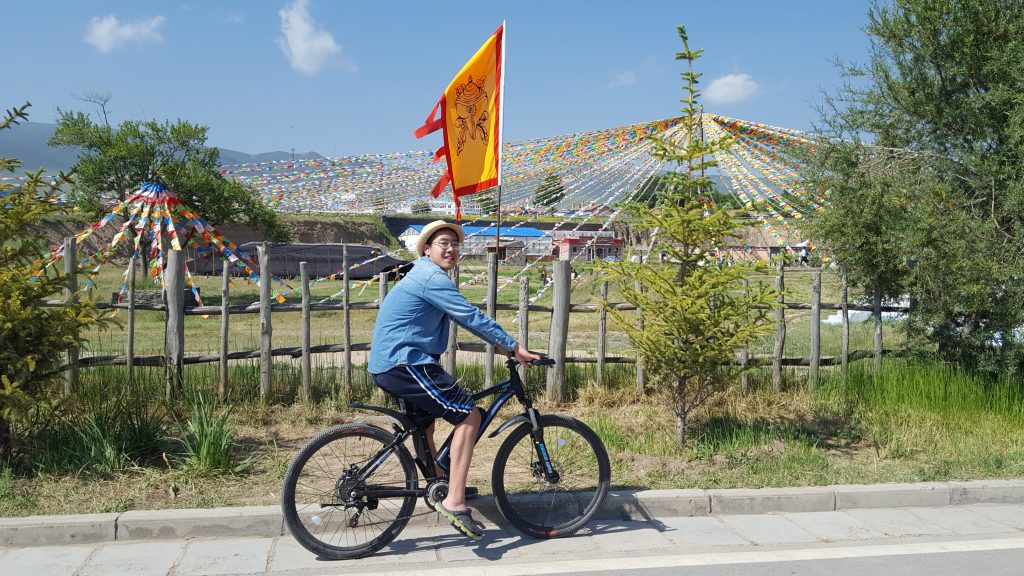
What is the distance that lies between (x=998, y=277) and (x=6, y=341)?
826cm

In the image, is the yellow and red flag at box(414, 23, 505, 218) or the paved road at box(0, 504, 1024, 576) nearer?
the paved road at box(0, 504, 1024, 576)

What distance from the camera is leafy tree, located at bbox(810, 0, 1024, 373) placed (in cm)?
766

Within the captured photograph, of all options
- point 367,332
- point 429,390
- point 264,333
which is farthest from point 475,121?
point 367,332

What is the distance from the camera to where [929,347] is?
853cm

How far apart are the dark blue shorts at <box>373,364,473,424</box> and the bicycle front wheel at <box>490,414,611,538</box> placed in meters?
0.45

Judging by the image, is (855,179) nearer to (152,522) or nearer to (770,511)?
(770,511)

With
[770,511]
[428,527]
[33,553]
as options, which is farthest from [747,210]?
[33,553]

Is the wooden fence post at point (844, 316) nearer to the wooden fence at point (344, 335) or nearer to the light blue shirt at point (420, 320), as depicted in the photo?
the wooden fence at point (344, 335)

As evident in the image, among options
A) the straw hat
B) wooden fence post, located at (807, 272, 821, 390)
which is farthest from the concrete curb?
wooden fence post, located at (807, 272, 821, 390)

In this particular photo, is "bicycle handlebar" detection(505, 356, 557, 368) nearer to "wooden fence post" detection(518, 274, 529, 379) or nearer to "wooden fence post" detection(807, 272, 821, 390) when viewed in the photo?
"wooden fence post" detection(518, 274, 529, 379)

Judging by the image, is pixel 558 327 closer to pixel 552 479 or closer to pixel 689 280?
pixel 689 280

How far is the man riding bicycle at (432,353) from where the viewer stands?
14.3ft

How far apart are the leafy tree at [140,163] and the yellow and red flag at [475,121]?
2153 centimetres

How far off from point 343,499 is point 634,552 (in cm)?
171
